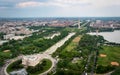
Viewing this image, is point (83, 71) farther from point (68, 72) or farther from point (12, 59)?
point (12, 59)

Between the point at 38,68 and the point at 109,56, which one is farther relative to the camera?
the point at 109,56

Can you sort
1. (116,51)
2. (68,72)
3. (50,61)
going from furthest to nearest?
(116,51) < (50,61) < (68,72)

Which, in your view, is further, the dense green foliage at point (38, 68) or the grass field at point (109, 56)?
the grass field at point (109, 56)

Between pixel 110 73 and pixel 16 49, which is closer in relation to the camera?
pixel 110 73

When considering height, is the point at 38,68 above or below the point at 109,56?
above

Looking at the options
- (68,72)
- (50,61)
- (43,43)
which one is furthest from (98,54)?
(43,43)

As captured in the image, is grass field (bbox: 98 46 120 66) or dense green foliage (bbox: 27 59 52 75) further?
grass field (bbox: 98 46 120 66)

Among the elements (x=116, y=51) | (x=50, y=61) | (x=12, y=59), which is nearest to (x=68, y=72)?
(x=50, y=61)

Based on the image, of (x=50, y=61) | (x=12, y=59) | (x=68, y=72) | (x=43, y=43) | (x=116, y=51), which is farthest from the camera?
(x=43, y=43)
